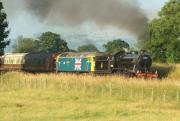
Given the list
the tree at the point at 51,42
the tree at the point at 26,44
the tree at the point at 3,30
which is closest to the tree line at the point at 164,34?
the tree at the point at 3,30

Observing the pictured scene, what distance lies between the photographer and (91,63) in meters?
56.9

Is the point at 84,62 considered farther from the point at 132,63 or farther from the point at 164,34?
the point at 164,34

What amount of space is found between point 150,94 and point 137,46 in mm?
41683

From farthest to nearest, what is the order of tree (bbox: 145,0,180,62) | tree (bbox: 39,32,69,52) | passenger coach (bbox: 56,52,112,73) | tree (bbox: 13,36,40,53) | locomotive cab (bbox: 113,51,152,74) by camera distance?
tree (bbox: 39,32,69,52) < tree (bbox: 13,36,40,53) < tree (bbox: 145,0,180,62) < passenger coach (bbox: 56,52,112,73) < locomotive cab (bbox: 113,51,152,74)

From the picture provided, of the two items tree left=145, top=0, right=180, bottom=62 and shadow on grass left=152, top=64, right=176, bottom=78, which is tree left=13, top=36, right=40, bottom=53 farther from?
shadow on grass left=152, top=64, right=176, bottom=78

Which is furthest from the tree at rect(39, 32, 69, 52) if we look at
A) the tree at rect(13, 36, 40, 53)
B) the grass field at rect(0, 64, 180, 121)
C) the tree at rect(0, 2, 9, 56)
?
the grass field at rect(0, 64, 180, 121)

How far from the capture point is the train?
2138 inches

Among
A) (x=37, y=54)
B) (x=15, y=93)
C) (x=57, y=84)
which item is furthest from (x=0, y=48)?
(x=15, y=93)

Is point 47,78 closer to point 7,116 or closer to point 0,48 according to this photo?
point 7,116

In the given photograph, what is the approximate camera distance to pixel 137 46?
7931cm

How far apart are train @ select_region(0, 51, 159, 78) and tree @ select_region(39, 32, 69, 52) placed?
→ 88.2 m

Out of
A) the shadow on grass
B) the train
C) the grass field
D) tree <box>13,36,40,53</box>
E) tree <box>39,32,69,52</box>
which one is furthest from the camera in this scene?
tree <box>39,32,69,52</box>

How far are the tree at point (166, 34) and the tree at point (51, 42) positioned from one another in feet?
269

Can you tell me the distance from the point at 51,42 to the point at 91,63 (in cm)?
10414
